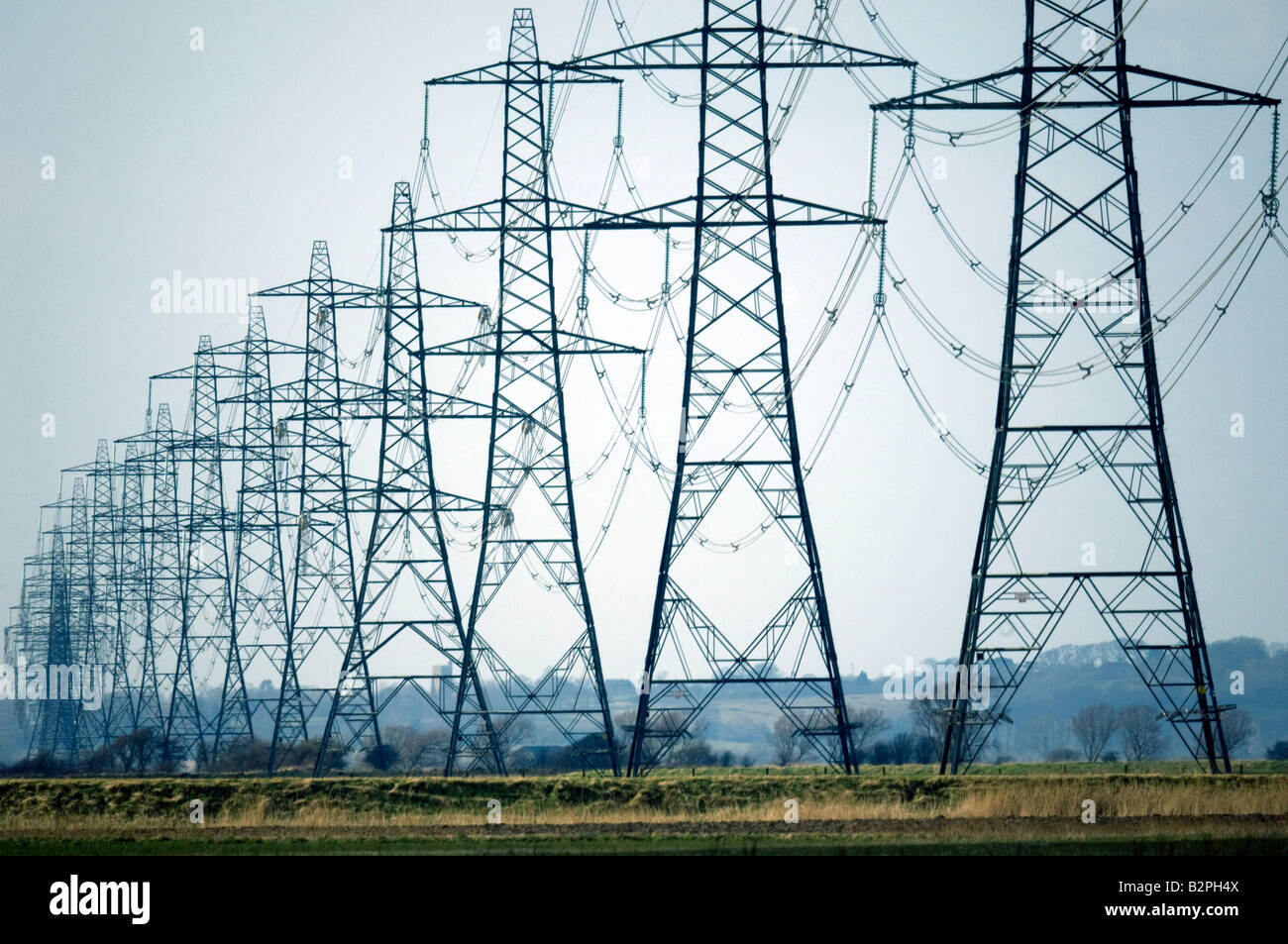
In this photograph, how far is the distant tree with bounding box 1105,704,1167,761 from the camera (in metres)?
119

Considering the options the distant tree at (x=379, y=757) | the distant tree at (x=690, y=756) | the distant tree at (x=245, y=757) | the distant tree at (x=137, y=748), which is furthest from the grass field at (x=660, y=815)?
the distant tree at (x=690, y=756)

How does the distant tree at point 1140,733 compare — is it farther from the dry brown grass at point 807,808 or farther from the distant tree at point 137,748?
the dry brown grass at point 807,808

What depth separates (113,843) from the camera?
1190 inches

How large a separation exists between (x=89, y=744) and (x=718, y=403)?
92.0m

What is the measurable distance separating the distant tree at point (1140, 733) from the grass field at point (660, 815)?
227ft

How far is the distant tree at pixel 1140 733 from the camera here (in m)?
119

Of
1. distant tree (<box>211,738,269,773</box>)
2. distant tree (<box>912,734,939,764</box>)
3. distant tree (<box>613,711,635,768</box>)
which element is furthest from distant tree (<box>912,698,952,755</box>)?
distant tree (<box>211,738,269,773</box>)

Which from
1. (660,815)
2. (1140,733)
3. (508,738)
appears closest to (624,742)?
(508,738)

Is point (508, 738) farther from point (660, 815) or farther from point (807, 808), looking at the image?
point (807, 808)

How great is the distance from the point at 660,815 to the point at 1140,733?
115077 mm

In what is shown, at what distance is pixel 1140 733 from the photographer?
14088cm

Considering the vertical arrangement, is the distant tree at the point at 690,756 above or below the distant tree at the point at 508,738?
below

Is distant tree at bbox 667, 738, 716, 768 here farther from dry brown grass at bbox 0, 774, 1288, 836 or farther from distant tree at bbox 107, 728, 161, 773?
dry brown grass at bbox 0, 774, 1288, 836
